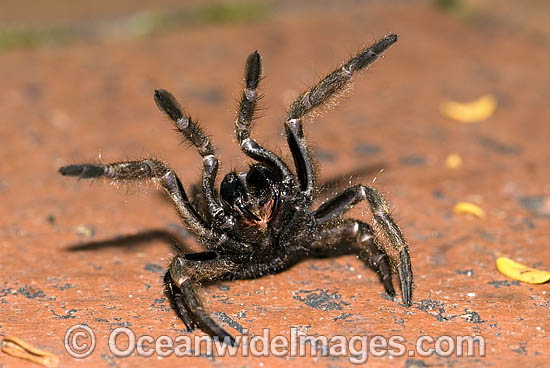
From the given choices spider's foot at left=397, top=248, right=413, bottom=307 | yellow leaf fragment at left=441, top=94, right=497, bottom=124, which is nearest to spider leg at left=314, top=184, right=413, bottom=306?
spider's foot at left=397, top=248, right=413, bottom=307

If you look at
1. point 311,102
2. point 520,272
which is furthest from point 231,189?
point 520,272

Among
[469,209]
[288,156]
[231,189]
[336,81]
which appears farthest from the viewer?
[469,209]

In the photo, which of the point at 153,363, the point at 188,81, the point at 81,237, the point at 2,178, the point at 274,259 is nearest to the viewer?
the point at 153,363

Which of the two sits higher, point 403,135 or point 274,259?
point 403,135

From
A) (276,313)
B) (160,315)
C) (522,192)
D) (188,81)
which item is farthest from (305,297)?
(188,81)

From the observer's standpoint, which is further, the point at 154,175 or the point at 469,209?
the point at 469,209

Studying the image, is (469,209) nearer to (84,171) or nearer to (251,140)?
(251,140)

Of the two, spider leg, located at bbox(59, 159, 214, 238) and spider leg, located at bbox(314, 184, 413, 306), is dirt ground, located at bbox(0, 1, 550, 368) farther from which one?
spider leg, located at bbox(59, 159, 214, 238)

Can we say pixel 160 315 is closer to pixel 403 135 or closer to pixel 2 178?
pixel 2 178
